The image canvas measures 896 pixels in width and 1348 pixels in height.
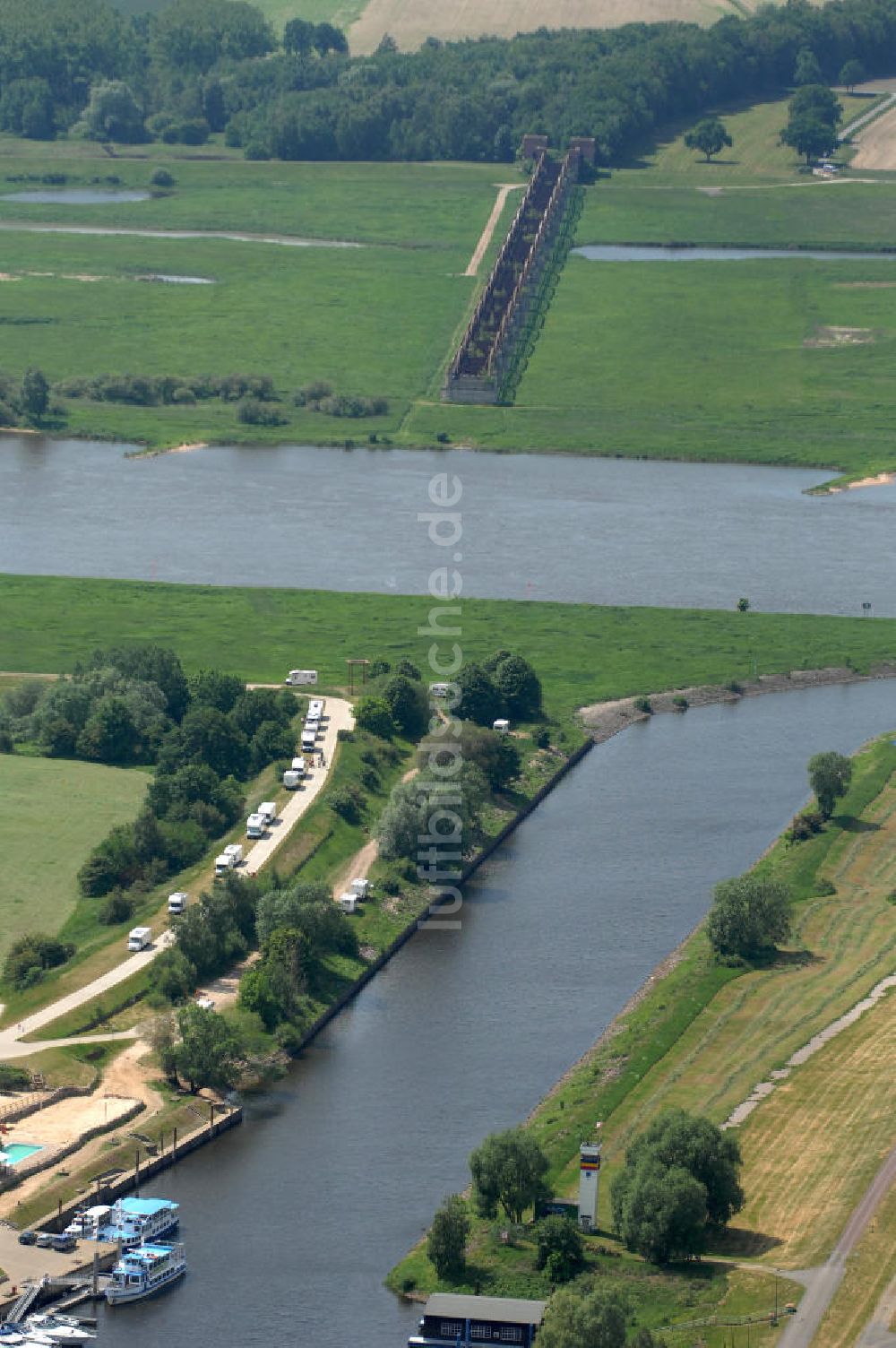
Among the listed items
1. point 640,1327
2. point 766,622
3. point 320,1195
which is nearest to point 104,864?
point 320,1195

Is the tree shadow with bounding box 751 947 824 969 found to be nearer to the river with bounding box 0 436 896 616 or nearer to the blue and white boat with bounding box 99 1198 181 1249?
the blue and white boat with bounding box 99 1198 181 1249

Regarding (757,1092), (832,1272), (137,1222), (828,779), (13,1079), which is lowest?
(137,1222)

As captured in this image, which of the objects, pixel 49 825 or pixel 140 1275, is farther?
pixel 49 825

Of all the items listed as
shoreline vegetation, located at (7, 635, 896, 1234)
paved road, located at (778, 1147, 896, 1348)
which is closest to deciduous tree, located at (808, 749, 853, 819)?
shoreline vegetation, located at (7, 635, 896, 1234)

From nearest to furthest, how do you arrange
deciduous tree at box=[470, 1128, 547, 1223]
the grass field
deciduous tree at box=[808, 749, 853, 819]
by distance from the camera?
deciduous tree at box=[470, 1128, 547, 1223], the grass field, deciduous tree at box=[808, 749, 853, 819]

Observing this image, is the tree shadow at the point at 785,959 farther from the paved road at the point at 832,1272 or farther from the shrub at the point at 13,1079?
the shrub at the point at 13,1079

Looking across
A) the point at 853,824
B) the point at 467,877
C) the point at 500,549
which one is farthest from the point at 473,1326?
the point at 500,549

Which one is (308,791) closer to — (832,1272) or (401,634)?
(401,634)
